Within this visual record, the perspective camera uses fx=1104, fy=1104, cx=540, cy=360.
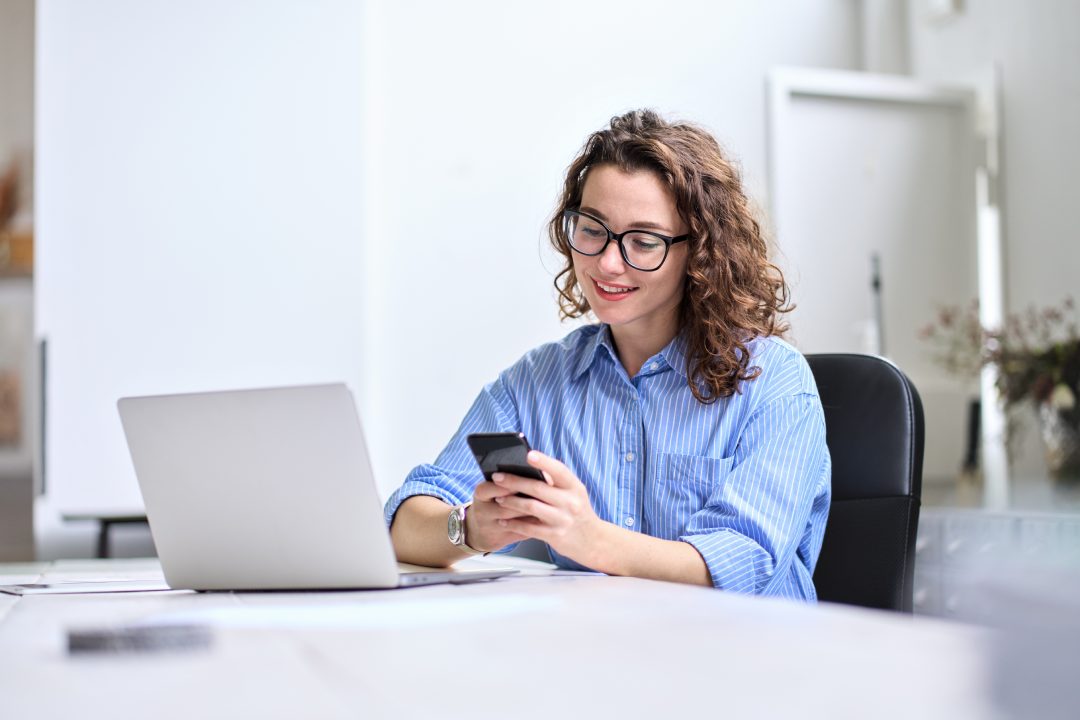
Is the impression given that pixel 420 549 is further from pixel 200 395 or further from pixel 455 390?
pixel 455 390

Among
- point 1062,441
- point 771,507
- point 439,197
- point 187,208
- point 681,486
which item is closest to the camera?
point 771,507

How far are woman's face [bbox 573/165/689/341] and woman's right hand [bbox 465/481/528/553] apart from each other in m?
0.39

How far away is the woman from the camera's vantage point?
1.36 meters

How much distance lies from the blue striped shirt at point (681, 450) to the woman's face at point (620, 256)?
0.08 metres

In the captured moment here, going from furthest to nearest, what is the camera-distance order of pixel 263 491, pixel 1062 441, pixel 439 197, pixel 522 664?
pixel 439 197, pixel 1062 441, pixel 263 491, pixel 522 664

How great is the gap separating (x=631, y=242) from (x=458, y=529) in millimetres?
476

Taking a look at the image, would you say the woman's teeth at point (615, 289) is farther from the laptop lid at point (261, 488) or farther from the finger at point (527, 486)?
the laptop lid at point (261, 488)

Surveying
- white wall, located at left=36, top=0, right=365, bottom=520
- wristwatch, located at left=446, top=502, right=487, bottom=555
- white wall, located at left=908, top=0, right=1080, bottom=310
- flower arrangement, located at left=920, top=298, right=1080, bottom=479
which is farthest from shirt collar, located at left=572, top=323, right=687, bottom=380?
white wall, located at left=908, top=0, right=1080, bottom=310

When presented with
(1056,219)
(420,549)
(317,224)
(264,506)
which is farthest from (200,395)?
(1056,219)

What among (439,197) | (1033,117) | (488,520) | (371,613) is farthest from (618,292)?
(1033,117)

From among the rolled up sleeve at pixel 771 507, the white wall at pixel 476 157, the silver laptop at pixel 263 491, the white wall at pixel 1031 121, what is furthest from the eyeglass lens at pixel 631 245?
the white wall at pixel 1031 121

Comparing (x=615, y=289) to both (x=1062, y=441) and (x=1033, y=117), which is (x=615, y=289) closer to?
(x=1062, y=441)

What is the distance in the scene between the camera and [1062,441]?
3.07m

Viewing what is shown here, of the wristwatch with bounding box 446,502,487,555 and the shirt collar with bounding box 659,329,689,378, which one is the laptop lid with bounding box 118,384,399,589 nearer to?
the wristwatch with bounding box 446,502,487,555
